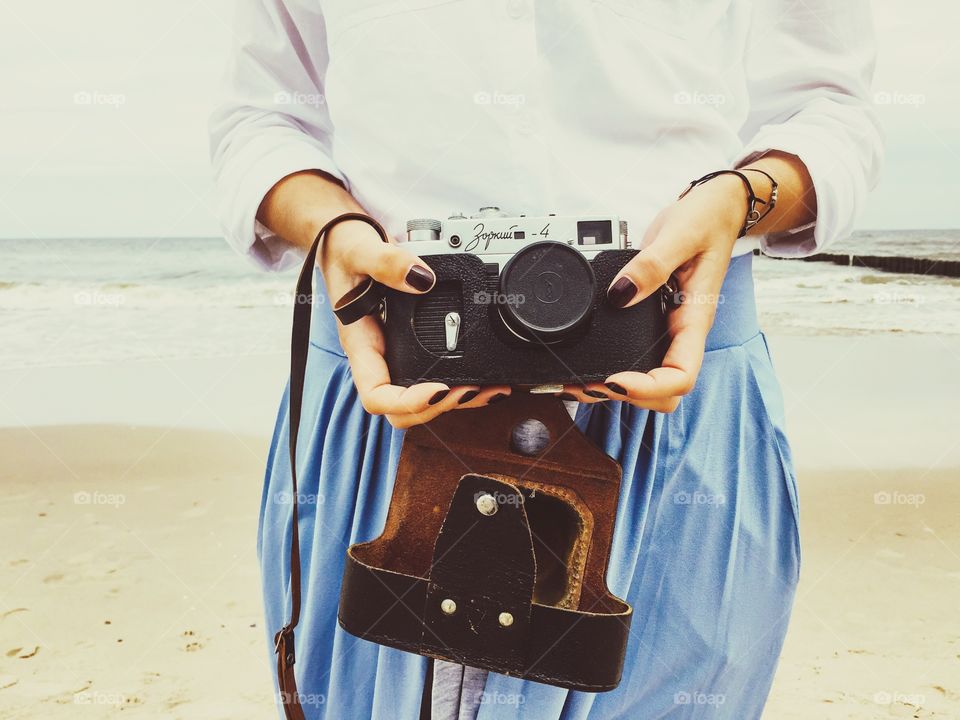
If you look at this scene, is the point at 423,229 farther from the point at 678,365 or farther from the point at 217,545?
the point at 217,545

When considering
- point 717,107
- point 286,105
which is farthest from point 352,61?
point 717,107

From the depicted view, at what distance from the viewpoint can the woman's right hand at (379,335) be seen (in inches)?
28.3

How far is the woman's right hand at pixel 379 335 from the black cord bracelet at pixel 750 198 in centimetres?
27

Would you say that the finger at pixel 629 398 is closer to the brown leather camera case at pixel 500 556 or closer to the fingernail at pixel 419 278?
the brown leather camera case at pixel 500 556

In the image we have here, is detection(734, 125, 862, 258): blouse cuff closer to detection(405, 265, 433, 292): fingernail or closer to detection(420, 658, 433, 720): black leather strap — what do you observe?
detection(405, 265, 433, 292): fingernail

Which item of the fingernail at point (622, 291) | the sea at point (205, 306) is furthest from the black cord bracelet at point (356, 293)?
the sea at point (205, 306)

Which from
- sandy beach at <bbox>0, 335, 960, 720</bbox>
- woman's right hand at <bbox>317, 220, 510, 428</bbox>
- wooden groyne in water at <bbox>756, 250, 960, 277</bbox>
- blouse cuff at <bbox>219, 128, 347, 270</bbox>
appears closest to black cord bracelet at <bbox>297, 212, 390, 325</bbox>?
woman's right hand at <bbox>317, 220, 510, 428</bbox>

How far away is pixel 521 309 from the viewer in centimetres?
73

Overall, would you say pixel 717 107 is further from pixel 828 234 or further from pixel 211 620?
pixel 211 620

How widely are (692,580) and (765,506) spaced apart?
0.11 metres

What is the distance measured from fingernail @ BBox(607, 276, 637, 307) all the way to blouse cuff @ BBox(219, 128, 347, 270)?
355mm

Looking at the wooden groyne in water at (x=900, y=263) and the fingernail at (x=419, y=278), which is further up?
the fingernail at (x=419, y=278)

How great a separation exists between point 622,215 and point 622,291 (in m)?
0.14

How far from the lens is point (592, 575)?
75cm
